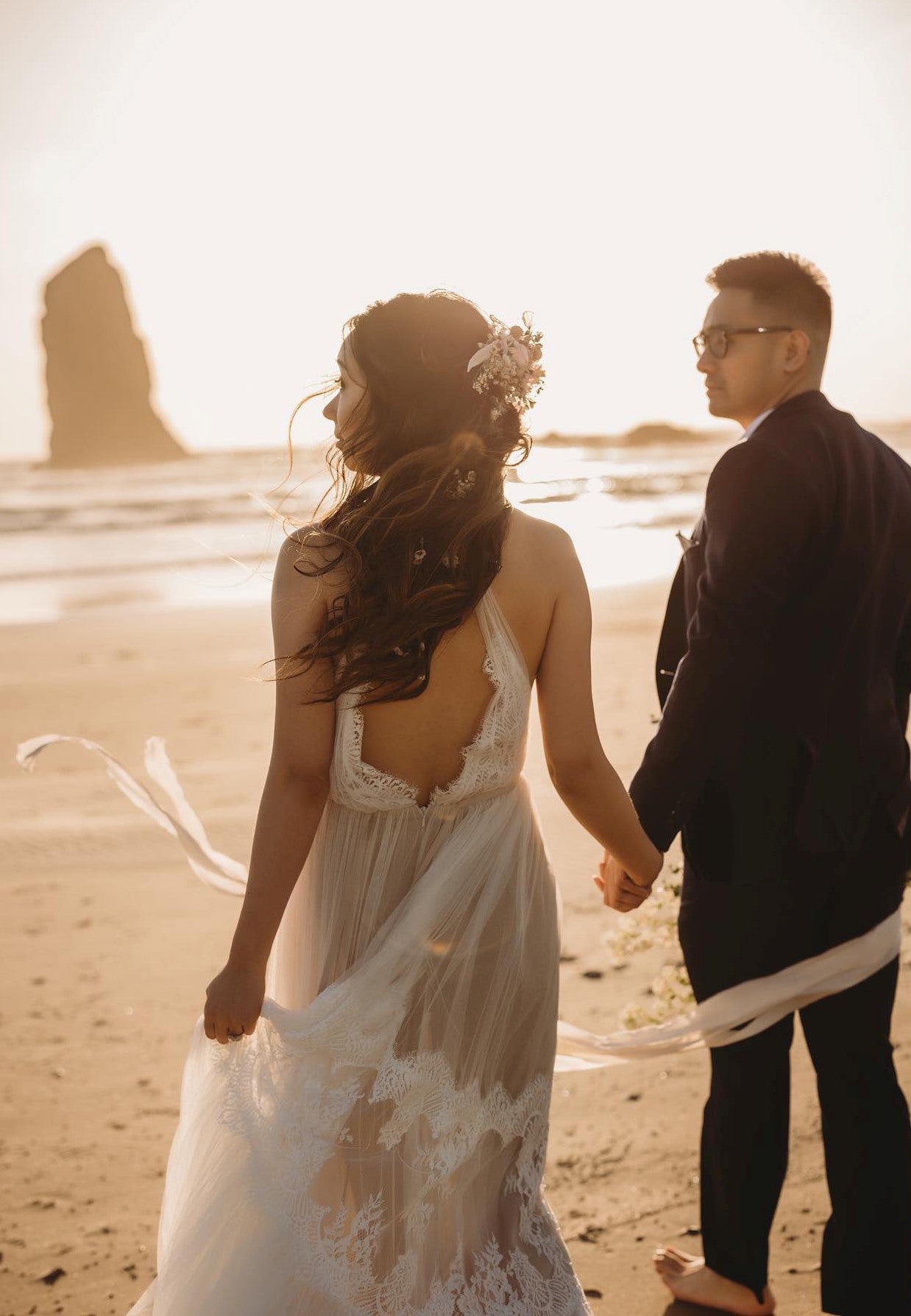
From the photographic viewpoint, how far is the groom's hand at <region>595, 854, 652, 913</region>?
2.86 m

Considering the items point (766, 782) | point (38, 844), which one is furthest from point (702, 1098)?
point (38, 844)

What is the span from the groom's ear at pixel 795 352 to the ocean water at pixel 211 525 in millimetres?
681

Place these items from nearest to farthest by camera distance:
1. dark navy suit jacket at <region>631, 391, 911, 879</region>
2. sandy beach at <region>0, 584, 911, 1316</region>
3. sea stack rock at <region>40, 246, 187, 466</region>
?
dark navy suit jacket at <region>631, 391, 911, 879</region>, sandy beach at <region>0, 584, 911, 1316</region>, sea stack rock at <region>40, 246, 187, 466</region>

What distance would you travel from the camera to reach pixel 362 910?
2510 millimetres

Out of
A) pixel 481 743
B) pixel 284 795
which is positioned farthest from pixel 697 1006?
pixel 284 795

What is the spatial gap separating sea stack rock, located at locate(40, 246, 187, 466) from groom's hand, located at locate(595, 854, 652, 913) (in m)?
86.0

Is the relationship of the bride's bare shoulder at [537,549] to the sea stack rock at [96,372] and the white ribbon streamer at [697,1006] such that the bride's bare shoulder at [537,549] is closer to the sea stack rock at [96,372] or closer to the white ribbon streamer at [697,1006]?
the white ribbon streamer at [697,1006]

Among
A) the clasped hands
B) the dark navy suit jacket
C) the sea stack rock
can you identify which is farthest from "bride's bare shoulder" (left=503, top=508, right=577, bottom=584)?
the sea stack rock

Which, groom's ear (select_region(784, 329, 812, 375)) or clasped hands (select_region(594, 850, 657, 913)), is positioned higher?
groom's ear (select_region(784, 329, 812, 375))

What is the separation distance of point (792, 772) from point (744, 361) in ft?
3.22

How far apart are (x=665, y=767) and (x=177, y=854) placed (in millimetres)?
4343

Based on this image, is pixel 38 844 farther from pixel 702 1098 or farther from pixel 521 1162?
pixel 521 1162

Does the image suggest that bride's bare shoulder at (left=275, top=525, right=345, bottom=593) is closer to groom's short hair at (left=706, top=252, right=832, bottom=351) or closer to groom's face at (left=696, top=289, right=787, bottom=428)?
groom's face at (left=696, top=289, right=787, bottom=428)

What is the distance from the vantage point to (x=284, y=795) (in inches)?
92.4
